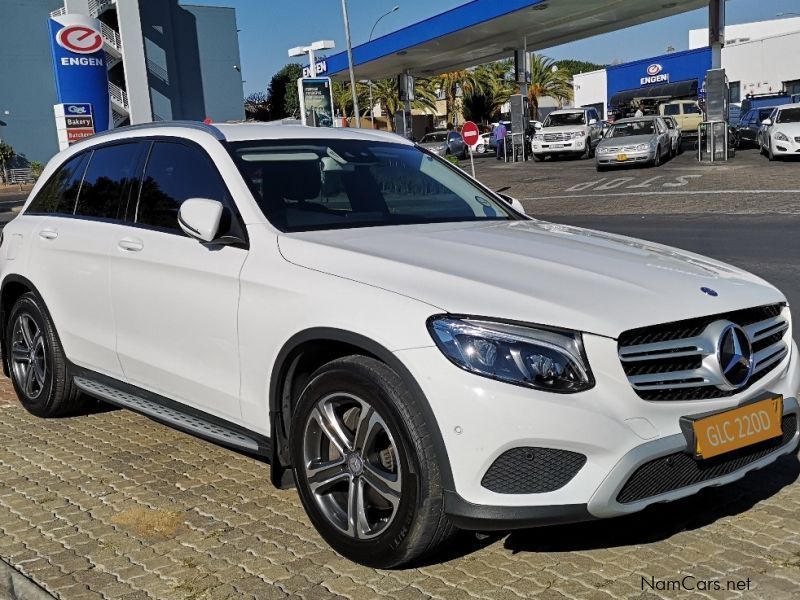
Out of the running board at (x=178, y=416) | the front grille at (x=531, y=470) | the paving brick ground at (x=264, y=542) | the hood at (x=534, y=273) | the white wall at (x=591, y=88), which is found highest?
the white wall at (x=591, y=88)

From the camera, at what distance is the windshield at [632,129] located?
89.2ft

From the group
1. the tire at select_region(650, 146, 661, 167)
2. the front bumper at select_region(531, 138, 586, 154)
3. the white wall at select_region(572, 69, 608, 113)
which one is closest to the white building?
the white wall at select_region(572, 69, 608, 113)

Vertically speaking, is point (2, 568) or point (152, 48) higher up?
point (152, 48)

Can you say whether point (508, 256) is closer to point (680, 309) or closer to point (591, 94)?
point (680, 309)

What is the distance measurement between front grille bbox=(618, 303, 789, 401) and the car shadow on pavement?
0.53 meters

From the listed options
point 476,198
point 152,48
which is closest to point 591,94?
point 152,48

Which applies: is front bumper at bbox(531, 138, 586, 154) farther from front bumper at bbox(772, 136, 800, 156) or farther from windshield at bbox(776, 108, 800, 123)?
front bumper at bbox(772, 136, 800, 156)

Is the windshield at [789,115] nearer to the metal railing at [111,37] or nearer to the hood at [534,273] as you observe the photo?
the hood at [534,273]

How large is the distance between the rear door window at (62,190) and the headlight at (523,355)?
128 inches

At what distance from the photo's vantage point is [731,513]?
3812 mm

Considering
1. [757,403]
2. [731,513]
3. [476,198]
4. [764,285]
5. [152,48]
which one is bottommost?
[731,513]

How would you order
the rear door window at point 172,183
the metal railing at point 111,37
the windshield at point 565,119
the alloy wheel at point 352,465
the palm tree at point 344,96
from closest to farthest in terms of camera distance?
the alloy wheel at point 352,465 < the rear door window at point 172,183 < the windshield at point 565,119 < the metal railing at point 111,37 < the palm tree at point 344,96

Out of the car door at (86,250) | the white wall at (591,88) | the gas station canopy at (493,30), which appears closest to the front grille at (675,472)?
the car door at (86,250)

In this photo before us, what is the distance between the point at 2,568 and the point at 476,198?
9.63 feet
